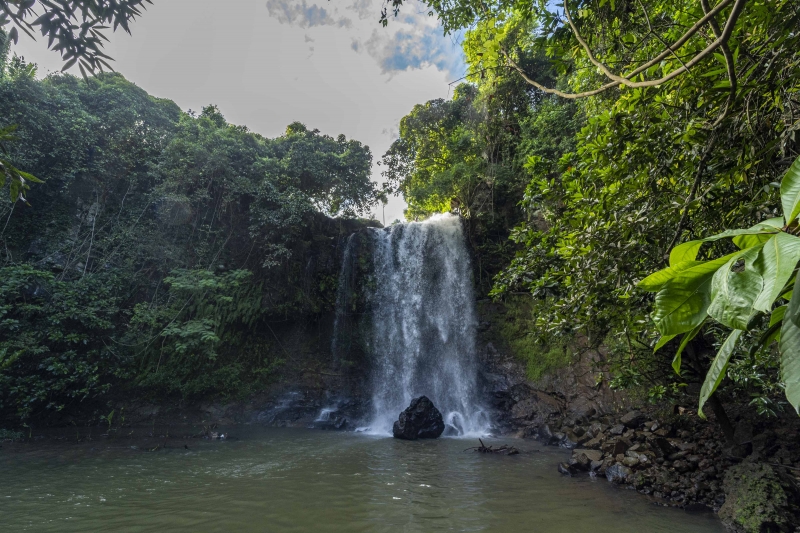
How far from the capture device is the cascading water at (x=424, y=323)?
46.5ft

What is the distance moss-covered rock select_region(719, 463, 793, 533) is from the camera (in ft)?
15.5

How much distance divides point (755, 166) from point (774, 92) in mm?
514

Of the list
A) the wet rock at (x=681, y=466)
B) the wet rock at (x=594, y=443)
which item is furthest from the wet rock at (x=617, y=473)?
the wet rock at (x=594, y=443)

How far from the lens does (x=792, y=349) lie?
0.63 metres

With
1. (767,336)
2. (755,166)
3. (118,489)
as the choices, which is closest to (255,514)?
(118,489)

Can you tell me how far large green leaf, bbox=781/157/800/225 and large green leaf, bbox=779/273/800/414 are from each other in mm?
179

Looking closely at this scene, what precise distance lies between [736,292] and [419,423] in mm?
11431

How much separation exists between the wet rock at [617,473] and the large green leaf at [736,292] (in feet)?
25.0

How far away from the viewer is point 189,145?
14.4 meters

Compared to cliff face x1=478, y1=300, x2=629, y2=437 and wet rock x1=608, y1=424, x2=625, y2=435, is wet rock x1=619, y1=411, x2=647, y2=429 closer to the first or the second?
wet rock x1=608, y1=424, x2=625, y2=435

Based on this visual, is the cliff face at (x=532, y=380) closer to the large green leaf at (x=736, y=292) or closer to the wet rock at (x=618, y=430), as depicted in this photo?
the wet rock at (x=618, y=430)

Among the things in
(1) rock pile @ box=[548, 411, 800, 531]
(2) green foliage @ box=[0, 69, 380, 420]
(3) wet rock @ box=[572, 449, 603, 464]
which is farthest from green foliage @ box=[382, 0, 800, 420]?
(2) green foliage @ box=[0, 69, 380, 420]

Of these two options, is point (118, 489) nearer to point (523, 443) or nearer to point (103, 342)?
point (103, 342)

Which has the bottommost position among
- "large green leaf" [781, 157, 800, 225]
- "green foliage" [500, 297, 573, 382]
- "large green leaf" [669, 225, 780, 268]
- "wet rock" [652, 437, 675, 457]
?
"wet rock" [652, 437, 675, 457]
